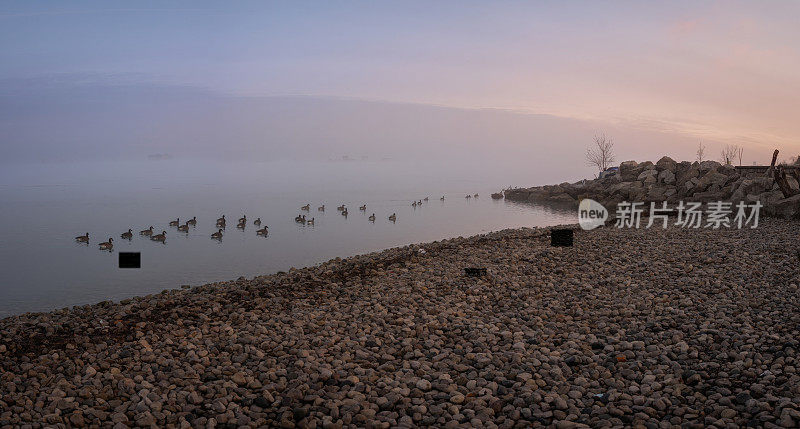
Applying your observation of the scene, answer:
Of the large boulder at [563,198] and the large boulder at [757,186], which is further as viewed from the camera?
the large boulder at [563,198]

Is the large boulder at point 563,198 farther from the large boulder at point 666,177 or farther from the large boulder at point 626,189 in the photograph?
the large boulder at point 666,177

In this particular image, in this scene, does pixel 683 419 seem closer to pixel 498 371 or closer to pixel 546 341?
pixel 498 371

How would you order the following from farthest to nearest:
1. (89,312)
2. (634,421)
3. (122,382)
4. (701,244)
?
(701,244), (89,312), (122,382), (634,421)

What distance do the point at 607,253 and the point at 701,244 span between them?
357cm

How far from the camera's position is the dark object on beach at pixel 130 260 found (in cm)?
1966

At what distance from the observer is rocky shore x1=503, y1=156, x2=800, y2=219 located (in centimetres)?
2455

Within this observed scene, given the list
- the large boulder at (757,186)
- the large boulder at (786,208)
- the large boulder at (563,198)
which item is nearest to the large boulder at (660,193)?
the large boulder at (757,186)

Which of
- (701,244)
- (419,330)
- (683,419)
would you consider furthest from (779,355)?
(701,244)

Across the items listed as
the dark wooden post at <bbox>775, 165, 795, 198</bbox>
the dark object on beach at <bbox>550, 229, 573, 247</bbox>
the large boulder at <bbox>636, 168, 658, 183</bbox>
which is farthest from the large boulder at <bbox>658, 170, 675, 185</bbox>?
the dark object on beach at <bbox>550, 229, 573, 247</bbox>

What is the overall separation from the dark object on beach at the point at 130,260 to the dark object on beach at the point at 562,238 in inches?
577

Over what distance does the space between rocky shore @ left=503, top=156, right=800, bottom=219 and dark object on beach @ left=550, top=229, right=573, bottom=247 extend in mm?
11868

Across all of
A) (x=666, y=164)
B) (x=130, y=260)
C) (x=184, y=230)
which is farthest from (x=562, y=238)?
(x=666, y=164)

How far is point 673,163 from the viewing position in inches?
1594

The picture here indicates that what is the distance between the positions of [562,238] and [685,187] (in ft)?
71.6
